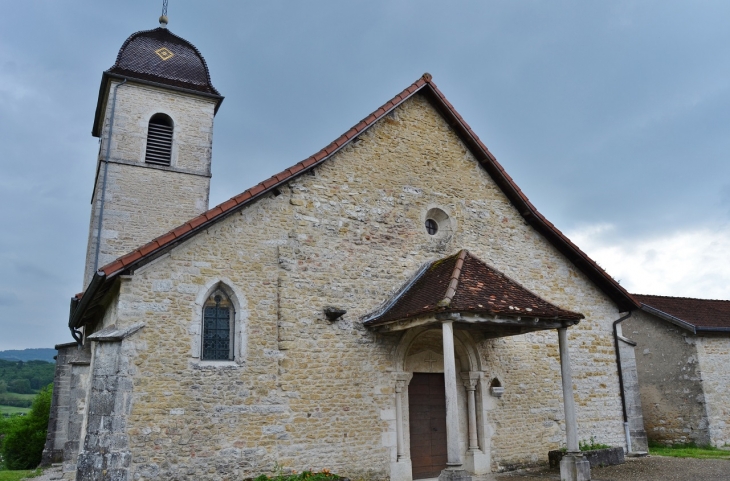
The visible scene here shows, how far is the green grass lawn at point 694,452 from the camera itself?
1257 centimetres

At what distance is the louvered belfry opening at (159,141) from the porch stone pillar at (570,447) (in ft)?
40.5

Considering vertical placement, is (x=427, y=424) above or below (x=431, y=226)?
below

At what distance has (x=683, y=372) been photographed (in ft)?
50.4

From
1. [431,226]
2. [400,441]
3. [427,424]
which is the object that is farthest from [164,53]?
[400,441]

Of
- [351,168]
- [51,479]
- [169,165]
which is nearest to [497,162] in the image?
[351,168]

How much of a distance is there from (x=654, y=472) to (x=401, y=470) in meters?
4.74

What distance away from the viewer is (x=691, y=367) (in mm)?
15219

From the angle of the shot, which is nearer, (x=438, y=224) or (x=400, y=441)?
(x=400, y=441)

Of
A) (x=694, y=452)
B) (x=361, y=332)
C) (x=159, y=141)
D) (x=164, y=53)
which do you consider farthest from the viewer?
(x=164, y=53)

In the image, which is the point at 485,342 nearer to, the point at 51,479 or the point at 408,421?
the point at 408,421

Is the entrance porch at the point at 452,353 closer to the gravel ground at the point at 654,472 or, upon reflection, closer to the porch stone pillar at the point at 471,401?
the porch stone pillar at the point at 471,401

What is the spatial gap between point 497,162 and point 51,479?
11.7 meters

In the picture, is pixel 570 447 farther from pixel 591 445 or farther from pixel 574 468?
pixel 591 445

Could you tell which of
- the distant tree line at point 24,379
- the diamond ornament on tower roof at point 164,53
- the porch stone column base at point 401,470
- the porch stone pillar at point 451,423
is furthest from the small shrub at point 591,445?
the distant tree line at point 24,379
